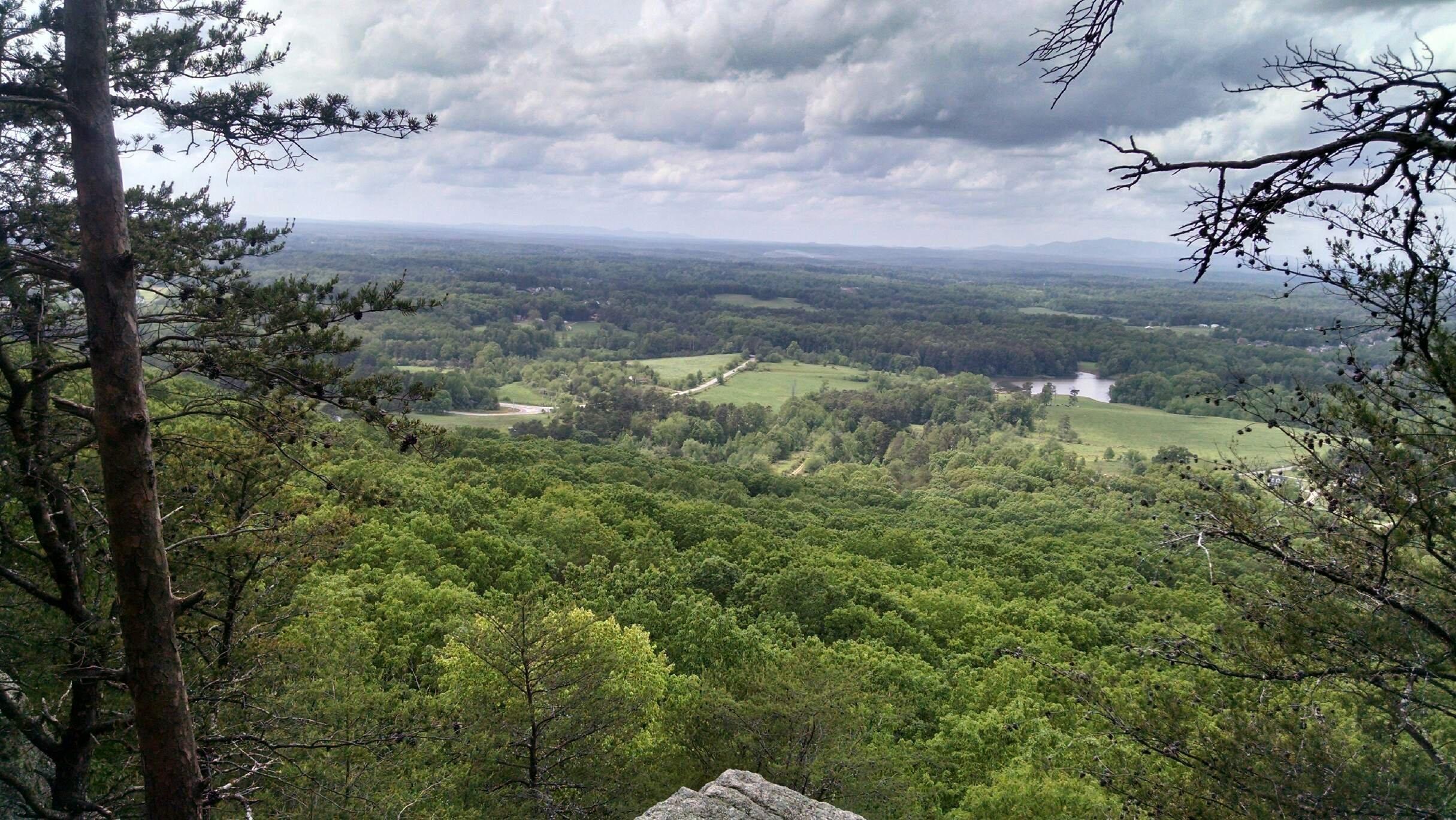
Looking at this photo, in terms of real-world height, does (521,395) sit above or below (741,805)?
below

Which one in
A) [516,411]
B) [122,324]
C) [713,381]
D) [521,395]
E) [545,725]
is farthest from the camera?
[713,381]

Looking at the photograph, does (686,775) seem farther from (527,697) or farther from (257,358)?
(257,358)

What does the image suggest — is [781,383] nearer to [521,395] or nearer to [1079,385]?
[521,395]

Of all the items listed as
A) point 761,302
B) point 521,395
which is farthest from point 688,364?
point 761,302

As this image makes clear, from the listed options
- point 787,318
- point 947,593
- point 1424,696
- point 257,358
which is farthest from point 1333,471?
point 787,318

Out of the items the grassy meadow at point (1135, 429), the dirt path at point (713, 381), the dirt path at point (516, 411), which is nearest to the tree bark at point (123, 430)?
the grassy meadow at point (1135, 429)

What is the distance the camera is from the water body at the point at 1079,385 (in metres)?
112

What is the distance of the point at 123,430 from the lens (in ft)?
15.7

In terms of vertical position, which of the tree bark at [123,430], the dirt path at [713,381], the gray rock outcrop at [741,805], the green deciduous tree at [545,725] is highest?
the tree bark at [123,430]

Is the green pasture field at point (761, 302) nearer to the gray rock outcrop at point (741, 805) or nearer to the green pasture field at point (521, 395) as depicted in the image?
the green pasture field at point (521, 395)

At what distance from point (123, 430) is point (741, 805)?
22.1 ft

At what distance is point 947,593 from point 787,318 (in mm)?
133615

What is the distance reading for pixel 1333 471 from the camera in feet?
19.7

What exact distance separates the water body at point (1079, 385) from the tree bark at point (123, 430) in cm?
11548
